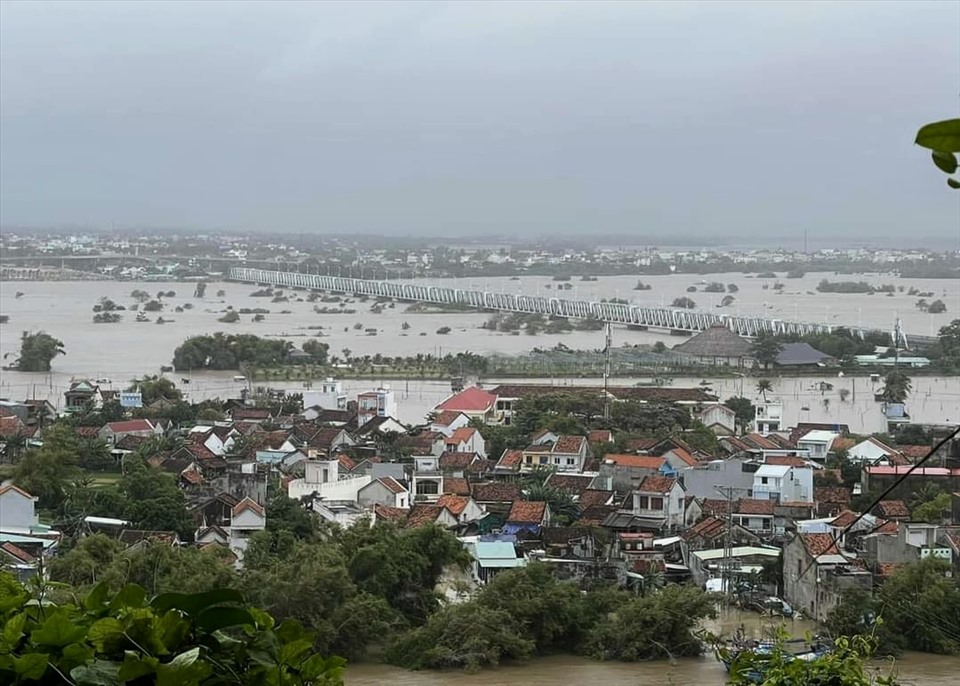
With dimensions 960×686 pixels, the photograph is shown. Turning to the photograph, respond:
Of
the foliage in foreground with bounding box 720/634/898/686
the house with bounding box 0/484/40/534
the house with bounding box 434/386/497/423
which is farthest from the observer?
the house with bounding box 434/386/497/423

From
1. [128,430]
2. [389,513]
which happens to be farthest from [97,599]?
[128,430]

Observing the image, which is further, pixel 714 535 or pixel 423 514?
pixel 423 514

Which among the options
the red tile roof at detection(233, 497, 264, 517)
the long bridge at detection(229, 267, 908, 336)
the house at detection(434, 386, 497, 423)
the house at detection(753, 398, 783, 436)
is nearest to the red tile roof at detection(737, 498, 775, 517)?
the red tile roof at detection(233, 497, 264, 517)

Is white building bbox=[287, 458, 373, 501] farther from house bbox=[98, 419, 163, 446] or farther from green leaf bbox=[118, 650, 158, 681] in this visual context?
green leaf bbox=[118, 650, 158, 681]

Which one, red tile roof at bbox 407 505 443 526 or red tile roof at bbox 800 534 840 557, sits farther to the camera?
red tile roof at bbox 407 505 443 526

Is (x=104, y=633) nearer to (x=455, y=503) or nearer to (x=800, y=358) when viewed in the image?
(x=455, y=503)

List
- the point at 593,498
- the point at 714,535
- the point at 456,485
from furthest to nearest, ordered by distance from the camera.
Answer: the point at 456,485
the point at 593,498
the point at 714,535

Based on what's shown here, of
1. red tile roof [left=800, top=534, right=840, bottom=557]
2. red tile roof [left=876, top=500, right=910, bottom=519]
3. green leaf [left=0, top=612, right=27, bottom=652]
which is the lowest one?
red tile roof [left=876, top=500, right=910, bottom=519]

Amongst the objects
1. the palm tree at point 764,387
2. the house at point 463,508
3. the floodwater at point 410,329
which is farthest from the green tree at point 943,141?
the palm tree at point 764,387
